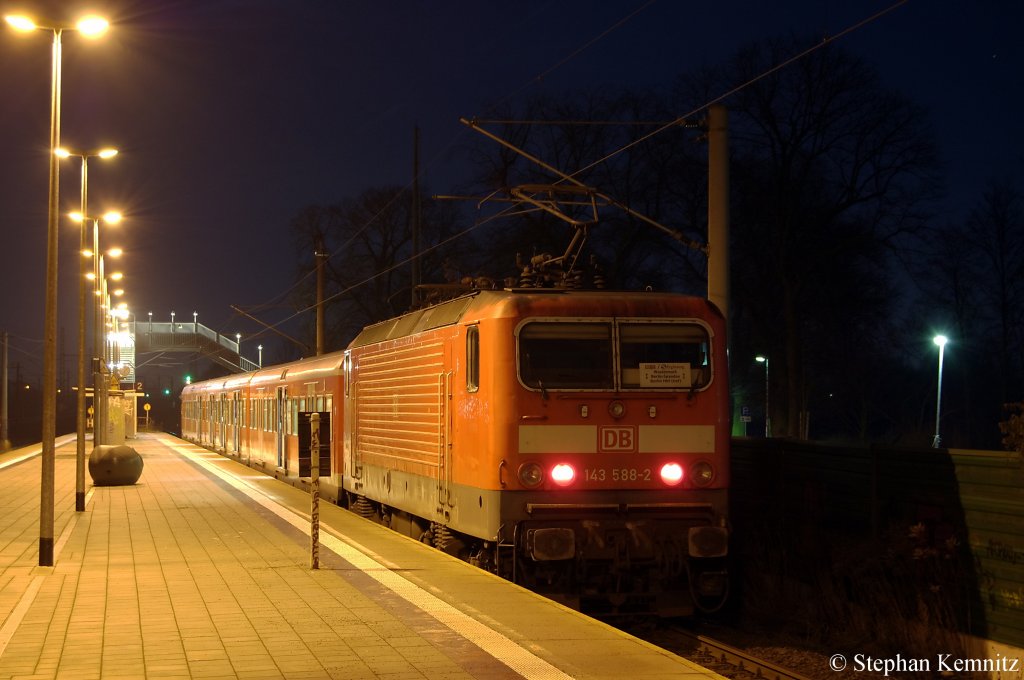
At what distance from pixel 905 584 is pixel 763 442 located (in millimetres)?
3990

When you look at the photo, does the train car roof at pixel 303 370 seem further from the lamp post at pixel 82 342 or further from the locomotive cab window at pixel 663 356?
the locomotive cab window at pixel 663 356

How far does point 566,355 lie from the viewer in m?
11.8

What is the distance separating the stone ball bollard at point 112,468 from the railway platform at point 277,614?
940 centimetres

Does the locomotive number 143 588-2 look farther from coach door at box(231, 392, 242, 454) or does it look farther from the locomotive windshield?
coach door at box(231, 392, 242, 454)

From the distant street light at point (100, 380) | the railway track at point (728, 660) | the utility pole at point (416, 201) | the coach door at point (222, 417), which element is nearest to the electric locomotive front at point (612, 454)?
the railway track at point (728, 660)

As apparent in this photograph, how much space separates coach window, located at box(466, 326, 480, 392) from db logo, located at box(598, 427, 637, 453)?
1.39 metres

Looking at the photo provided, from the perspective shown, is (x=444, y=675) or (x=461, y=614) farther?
(x=461, y=614)

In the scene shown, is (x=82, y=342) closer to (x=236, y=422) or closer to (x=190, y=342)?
(x=236, y=422)

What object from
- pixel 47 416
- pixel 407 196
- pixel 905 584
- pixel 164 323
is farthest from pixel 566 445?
pixel 164 323

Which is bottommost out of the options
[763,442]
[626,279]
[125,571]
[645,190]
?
[125,571]

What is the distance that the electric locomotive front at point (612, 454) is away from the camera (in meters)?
11.5

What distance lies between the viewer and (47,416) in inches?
549

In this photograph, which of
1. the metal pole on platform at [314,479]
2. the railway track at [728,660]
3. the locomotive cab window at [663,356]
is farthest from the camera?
the metal pole on platform at [314,479]

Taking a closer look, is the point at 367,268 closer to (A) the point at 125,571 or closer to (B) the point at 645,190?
(B) the point at 645,190
